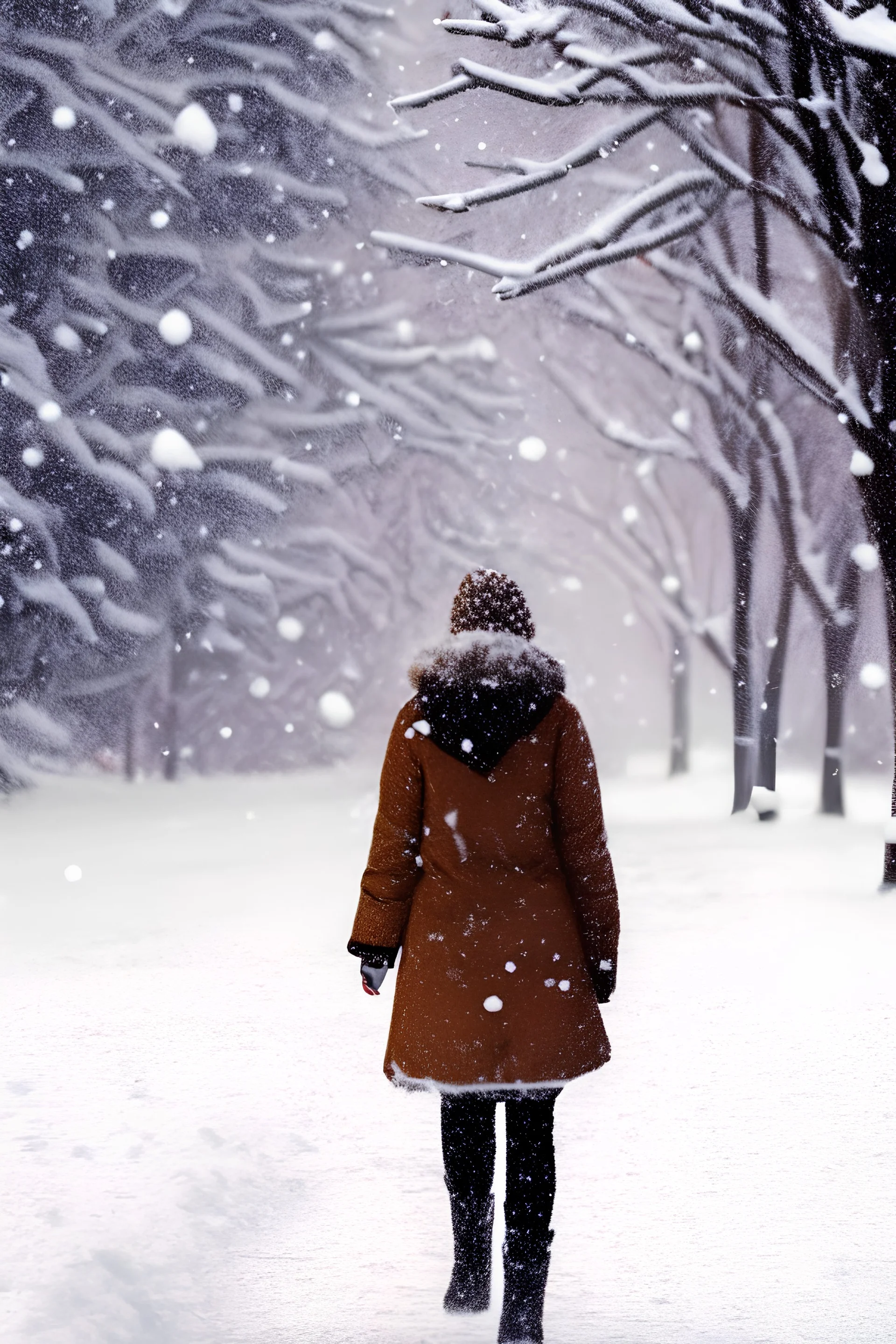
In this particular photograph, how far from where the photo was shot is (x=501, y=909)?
3090 mm

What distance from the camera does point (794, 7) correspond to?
8047mm

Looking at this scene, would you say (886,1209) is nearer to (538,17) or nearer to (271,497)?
(538,17)

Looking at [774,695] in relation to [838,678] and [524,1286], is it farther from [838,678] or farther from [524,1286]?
[524,1286]

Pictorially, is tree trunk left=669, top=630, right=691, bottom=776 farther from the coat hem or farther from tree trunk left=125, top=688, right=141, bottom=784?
the coat hem

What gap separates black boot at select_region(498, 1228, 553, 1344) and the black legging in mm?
29

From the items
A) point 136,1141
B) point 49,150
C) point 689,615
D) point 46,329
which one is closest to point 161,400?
point 46,329

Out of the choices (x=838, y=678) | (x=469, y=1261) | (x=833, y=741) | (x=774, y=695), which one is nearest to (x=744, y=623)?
(x=774, y=695)

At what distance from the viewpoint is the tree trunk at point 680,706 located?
59.7 feet

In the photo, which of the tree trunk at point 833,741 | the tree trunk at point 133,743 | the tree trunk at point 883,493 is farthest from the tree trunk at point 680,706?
the tree trunk at point 883,493

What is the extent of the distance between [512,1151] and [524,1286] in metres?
0.28

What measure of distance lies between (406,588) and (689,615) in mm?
5169

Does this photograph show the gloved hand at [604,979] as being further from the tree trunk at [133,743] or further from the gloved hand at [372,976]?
the tree trunk at [133,743]

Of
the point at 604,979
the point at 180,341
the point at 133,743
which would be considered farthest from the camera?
the point at 133,743

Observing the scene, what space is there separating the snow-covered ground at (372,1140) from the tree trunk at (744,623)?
180 inches
